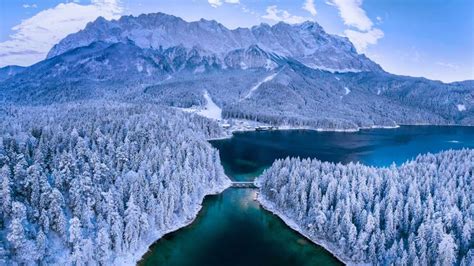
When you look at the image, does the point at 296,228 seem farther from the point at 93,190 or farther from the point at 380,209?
the point at 93,190

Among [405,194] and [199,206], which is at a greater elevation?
[405,194]

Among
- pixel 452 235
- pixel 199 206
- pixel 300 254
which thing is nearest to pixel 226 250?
pixel 300 254

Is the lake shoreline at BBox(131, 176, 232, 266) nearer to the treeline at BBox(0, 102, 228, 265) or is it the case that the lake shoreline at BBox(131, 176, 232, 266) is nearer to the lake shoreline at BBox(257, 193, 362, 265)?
the treeline at BBox(0, 102, 228, 265)

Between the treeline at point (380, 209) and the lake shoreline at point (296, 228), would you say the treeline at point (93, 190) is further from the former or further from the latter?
the treeline at point (380, 209)

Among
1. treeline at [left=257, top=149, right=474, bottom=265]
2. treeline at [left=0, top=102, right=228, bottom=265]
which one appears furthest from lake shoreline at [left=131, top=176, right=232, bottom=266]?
treeline at [left=257, top=149, right=474, bottom=265]

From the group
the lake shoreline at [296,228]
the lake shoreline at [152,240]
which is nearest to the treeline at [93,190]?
the lake shoreline at [152,240]

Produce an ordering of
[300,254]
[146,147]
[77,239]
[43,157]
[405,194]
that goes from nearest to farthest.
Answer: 1. [77,239]
2. [300,254]
3. [43,157]
4. [405,194]
5. [146,147]

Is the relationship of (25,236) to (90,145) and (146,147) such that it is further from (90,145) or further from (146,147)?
(146,147)
